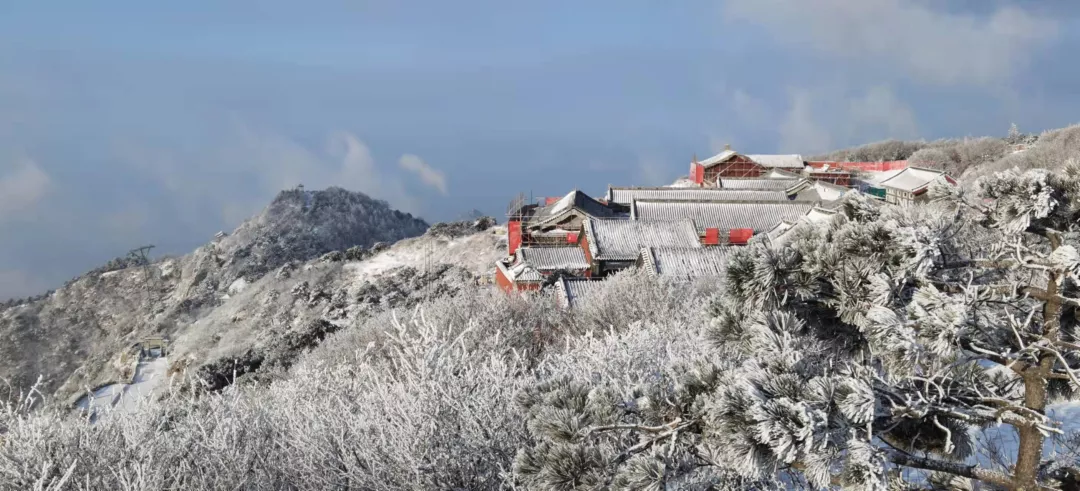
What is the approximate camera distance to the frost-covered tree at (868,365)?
3.13 metres

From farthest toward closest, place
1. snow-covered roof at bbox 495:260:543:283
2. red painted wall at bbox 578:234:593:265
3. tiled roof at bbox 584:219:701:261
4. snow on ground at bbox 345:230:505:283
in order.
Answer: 1. snow on ground at bbox 345:230:505:283
2. red painted wall at bbox 578:234:593:265
3. tiled roof at bbox 584:219:701:261
4. snow-covered roof at bbox 495:260:543:283

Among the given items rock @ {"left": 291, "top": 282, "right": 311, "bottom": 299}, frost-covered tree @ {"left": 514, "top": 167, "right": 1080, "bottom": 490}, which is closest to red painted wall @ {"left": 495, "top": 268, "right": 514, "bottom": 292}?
rock @ {"left": 291, "top": 282, "right": 311, "bottom": 299}

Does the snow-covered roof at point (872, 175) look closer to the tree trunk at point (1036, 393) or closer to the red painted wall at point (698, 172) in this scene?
the red painted wall at point (698, 172)

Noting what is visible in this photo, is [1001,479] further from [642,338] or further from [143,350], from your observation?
[143,350]

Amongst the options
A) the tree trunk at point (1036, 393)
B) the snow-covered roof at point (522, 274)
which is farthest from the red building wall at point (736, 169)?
the tree trunk at point (1036, 393)

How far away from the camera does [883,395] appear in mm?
3373

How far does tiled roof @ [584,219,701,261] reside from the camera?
28.4 metres

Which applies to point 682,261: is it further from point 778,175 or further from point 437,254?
point 778,175

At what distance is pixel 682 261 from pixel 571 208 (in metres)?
11.3

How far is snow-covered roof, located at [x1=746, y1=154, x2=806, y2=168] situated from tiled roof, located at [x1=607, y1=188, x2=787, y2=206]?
12.8m

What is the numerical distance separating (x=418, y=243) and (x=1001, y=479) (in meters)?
41.7

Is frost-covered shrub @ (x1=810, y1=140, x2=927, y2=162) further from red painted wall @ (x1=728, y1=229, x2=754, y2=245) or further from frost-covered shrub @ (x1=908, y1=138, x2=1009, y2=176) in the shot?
red painted wall @ (x1=728, y1=229, x2=754, y2=245)

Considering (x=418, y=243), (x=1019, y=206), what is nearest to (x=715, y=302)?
(x=1019, y=206)

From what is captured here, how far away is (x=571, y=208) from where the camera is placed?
3519 centimetres
